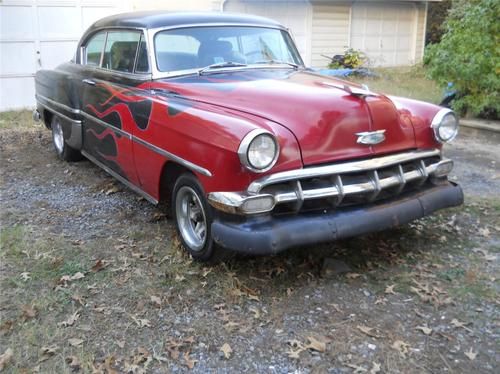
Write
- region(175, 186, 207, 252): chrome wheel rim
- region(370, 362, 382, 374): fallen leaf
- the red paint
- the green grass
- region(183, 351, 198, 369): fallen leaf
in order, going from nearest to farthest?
region(370, 362, 382, 374): fallen leaf < region(183, 351, 198, 369): fallen leaf < the red paint < region(175, 186, 207, 252): chrome wheel rim < the green grass

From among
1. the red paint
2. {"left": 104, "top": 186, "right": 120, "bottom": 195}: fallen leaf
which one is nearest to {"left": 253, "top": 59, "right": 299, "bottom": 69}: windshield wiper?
the red paint

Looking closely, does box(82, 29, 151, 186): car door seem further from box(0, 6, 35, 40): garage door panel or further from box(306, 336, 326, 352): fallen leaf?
box(0, 6, 35, 40): garage door panel

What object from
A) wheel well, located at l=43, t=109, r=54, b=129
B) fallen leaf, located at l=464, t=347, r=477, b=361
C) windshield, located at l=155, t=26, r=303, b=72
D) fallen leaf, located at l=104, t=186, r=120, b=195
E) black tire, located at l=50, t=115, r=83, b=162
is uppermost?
windshield, located at l=155, t=26, r=303, b=72

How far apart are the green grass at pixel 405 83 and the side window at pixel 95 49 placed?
19.1ft

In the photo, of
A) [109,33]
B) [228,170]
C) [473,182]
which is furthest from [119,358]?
[473,182]

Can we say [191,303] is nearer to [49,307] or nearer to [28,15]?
[49,307]

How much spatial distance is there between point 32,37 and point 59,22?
636mm

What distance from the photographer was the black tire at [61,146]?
6781 millimetres

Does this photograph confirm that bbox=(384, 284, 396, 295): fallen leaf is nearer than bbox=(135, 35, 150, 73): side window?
Yes

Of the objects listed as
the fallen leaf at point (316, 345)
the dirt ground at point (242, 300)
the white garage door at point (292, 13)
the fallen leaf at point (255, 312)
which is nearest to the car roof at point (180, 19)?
the dirt ground at point (242, 300)

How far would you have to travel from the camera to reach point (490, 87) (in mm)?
8406

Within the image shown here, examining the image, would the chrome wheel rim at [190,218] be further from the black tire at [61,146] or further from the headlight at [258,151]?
the black tire at [61,146]

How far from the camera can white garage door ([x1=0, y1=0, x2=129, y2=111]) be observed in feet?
34.6

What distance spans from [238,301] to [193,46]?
2403 mm
